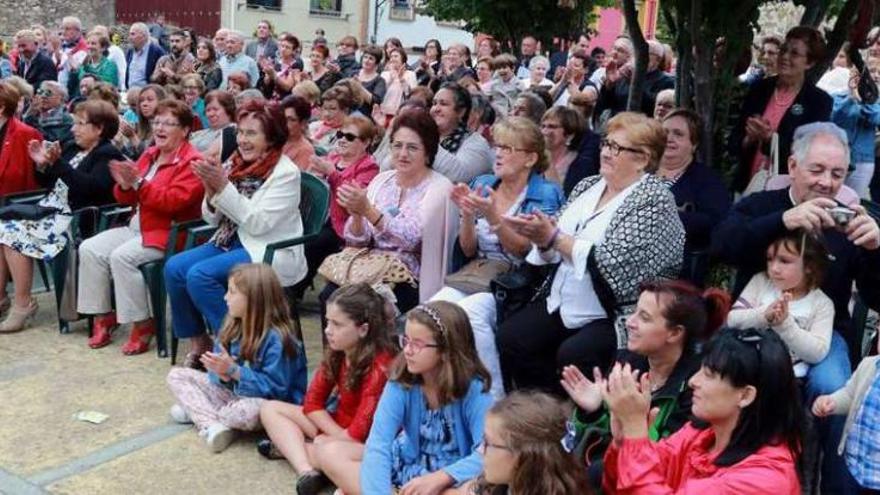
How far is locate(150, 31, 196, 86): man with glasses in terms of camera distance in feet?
30.5

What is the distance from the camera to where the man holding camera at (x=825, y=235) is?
3115mm

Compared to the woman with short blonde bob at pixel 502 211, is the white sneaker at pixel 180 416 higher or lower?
lower

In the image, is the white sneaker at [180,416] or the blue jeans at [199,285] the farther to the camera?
the blue jeans at [199,285]

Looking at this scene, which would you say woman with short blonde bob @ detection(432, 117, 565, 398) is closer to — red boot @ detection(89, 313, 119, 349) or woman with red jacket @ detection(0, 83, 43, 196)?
red boot @ detection(89, 313, 119, 349)

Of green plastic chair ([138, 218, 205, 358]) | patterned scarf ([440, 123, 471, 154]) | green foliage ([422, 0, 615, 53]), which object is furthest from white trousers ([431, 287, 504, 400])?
green foliage ([422, 0, 615, 53])

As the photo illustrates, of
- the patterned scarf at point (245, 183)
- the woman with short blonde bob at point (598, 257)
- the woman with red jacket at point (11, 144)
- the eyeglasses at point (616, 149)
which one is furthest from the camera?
the woman with red jacket at point (11, 144)

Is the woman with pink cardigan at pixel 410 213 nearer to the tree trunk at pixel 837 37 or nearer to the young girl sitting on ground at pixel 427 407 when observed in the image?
the young girl sitting on ground at pixel 427 407

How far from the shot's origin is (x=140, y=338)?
528 cm

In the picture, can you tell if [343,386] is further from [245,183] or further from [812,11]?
[812,11]

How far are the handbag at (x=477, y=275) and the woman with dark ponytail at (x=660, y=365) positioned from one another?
1.13 m

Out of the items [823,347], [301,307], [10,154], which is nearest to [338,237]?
[301,307]

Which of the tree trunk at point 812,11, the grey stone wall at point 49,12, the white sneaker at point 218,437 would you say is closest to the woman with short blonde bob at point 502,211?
the white sneaker at point 218,437

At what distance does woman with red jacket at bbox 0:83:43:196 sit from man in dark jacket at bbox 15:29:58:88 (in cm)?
486

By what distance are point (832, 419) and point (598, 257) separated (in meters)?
1.00
